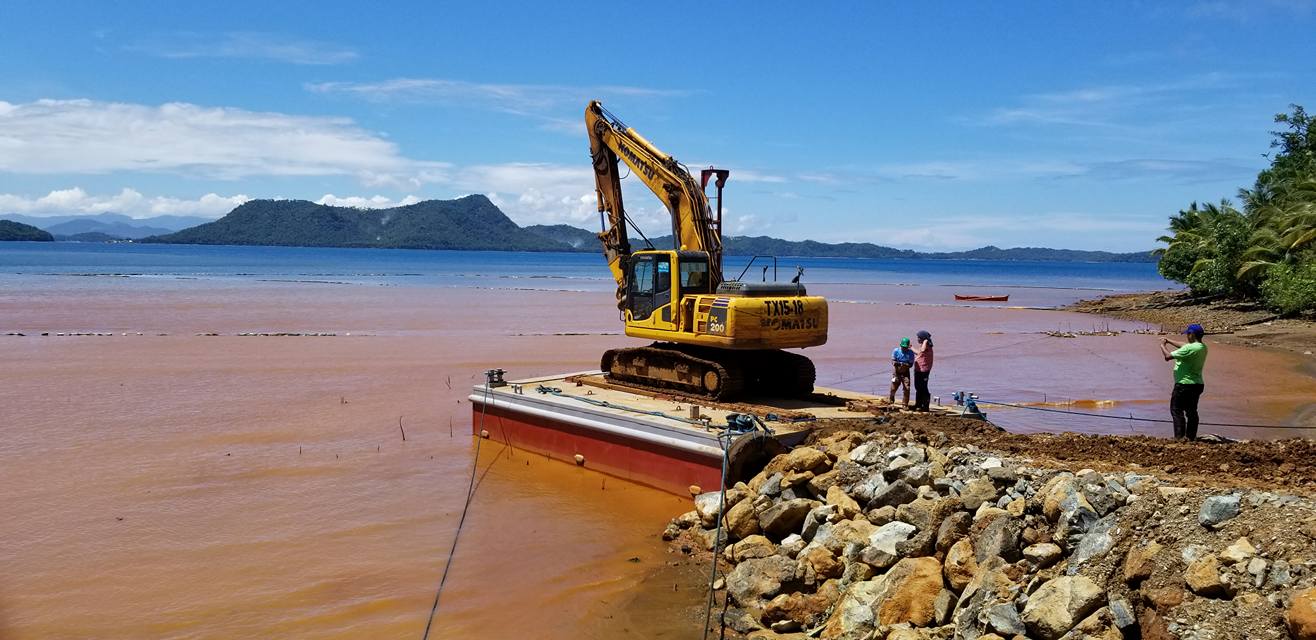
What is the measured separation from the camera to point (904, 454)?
975cm

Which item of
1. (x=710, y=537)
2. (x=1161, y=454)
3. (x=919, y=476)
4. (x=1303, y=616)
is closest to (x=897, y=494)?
(x=919, y=476)

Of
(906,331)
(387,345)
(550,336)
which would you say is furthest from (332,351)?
(906,331)

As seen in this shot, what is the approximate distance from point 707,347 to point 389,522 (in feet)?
16.7

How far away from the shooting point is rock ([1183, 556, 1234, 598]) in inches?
242

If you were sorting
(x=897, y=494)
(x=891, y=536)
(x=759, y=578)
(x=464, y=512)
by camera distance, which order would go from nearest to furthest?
1. (x=891, y=536)
2. (x=759, y=578)
3. (x=897, y=494)
4. (x=464, y=512)

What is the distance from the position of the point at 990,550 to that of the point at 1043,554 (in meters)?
0.43

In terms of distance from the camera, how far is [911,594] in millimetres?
7727

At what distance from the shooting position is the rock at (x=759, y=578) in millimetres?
8672

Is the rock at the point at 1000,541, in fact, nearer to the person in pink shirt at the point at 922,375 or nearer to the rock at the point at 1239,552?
the rock at the point at 1239,552

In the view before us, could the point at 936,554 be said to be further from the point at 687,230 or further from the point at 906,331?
the point at 906,331

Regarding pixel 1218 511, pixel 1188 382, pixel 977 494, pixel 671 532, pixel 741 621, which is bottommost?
pixel 741 621

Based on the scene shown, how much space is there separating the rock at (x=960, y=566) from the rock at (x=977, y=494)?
490 millimetres

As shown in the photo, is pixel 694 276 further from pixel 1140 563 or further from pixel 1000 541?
pixel 1140 563

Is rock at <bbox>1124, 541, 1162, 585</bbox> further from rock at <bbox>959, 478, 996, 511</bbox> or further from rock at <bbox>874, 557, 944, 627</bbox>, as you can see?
rock at <bbox>959, 478, 996, 511</bbox>
